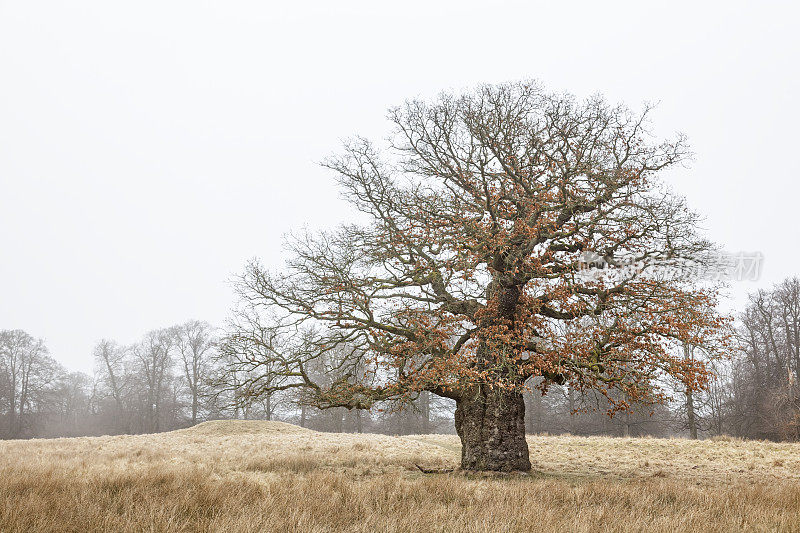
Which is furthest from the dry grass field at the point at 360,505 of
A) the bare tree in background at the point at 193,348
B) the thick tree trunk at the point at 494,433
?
the bare tree in background at the point at 193,348

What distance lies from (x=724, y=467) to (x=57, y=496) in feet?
55.3

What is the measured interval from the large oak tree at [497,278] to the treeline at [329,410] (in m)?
17.9

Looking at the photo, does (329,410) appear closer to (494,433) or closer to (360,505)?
(494,433)

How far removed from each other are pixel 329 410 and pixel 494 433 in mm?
38396

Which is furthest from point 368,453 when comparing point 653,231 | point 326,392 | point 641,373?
point 653,231

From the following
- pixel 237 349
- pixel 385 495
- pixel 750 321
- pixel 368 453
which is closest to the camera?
pixel 385 495

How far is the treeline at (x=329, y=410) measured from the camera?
3212 cm

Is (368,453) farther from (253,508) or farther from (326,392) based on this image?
(253,508)

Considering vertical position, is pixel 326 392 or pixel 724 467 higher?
pixel 326 392

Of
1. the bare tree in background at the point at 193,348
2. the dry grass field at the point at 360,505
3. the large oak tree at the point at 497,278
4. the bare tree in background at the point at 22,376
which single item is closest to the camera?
the dry grass field at the point at 360,505

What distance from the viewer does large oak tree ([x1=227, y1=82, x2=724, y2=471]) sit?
11758 mm

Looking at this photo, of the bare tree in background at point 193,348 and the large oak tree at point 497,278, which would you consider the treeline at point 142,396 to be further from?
the large oak tree at point 497,278

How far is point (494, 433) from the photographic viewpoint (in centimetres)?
1264

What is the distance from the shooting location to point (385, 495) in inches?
310
